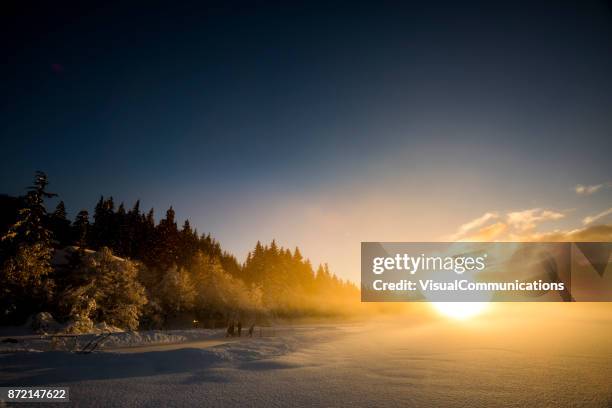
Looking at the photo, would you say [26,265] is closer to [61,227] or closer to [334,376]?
[334,376]

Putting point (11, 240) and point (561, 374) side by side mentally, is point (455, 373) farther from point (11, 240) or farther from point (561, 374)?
point (11, 240)

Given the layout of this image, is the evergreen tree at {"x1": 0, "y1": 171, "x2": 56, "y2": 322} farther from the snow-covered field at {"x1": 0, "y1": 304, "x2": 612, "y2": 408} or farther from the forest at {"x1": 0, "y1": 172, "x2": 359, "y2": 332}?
the snow-covered field at {"x1": 0, "y1": 304, "x2": 612, "y2": 408}

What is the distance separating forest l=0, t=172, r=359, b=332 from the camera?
92.3 ft

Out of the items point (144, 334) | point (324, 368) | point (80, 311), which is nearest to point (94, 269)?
point (80, 311)

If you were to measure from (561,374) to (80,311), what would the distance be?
35.7 metres

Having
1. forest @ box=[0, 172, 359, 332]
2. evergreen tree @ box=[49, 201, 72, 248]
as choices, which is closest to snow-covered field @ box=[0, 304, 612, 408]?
forest @ box=[0, 172, 359, 332]

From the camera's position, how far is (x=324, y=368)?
9883 mm

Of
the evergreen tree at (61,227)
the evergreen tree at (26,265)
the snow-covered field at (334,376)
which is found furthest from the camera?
the evergreen tree at (61,227)

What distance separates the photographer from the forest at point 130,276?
28.1 m

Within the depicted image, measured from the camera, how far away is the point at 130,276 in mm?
34875

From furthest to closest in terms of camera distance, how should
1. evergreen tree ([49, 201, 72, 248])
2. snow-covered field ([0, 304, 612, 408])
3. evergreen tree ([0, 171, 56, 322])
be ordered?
evergreen tree ([49, 201, 72, 248])
evergreen tree ([0, 171, 56, 322])
snow-covered field ([0, 304, 612, 408])

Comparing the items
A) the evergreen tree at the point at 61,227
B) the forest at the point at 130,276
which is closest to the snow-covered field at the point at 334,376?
the forest at the point at 130,276

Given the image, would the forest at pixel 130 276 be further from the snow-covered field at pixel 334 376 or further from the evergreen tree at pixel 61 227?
the snow-covered field at pixel 334 376

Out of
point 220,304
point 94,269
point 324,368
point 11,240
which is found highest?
point 11,240
